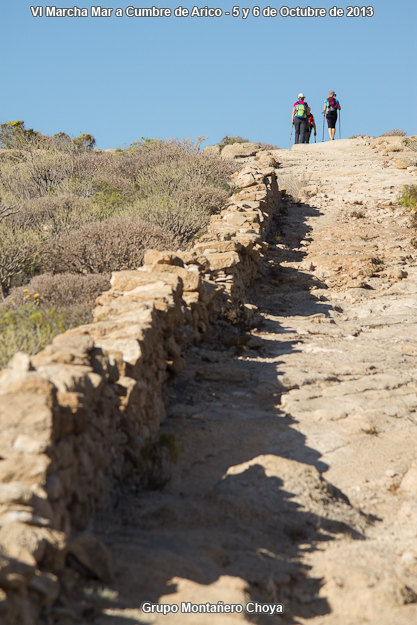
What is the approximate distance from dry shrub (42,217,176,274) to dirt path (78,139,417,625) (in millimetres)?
1828

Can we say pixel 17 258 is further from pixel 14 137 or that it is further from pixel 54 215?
pixel 14 137

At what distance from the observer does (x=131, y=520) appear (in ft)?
11.4

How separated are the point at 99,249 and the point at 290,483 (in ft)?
17.4

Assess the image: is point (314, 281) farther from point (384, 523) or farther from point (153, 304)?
point (384, 523)

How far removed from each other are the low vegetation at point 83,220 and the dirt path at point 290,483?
1.38m

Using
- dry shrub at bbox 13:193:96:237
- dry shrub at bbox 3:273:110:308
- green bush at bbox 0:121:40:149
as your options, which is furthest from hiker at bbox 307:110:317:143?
dry shrub at bbox 3:273:110:308

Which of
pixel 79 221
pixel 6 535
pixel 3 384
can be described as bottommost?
pixel 6 535

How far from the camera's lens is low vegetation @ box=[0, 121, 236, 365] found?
6368 mm

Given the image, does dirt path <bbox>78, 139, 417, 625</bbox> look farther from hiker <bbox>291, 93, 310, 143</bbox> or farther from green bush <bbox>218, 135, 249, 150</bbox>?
green bush <bbox>218, 135, 249, 150</bbox>

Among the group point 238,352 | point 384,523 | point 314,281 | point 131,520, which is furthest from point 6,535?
point 314,281

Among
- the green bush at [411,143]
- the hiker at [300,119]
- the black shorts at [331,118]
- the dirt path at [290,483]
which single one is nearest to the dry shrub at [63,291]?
the dirt path at [290,483]

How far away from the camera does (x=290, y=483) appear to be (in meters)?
4.03

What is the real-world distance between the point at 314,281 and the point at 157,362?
5.63m

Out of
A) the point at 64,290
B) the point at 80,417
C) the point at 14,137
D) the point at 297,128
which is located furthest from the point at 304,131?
the point at 80,417
